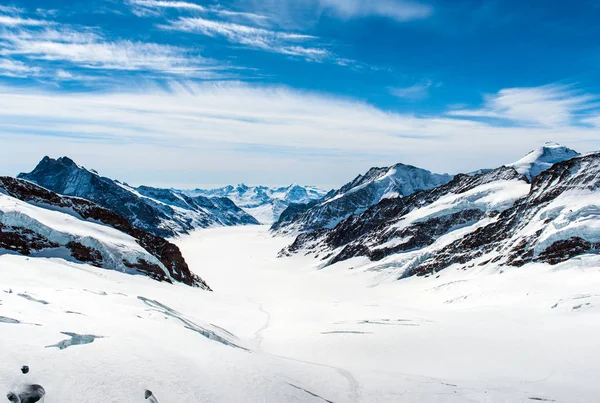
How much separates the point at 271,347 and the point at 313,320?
43.8 ft

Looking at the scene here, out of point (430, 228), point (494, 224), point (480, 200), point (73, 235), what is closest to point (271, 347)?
point (73, 235)

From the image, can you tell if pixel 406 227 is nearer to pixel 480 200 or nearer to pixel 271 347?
pixel 480 200

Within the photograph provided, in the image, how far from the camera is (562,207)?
6850cm

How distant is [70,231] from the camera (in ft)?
145

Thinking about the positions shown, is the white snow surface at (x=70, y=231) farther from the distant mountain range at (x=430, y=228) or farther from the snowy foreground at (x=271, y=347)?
the snowy foreground at (x=271, y=347)

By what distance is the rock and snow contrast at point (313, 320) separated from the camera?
41.8ft

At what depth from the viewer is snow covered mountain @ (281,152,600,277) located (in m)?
62.9

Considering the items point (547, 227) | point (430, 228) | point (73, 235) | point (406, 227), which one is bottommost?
point (73, 235)

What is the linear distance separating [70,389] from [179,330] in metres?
8.82

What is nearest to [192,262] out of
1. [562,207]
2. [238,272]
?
[238,272]

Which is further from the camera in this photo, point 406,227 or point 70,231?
point 406,227

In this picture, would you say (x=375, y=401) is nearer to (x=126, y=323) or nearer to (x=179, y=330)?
(x=179, y=330)

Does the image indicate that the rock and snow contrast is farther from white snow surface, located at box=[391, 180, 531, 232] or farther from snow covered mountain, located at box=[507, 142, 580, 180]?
snow covered mountain, located at box=[507, 142, 580, 180]

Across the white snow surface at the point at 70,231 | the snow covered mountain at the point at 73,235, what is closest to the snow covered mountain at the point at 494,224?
the snow covered mountain at the point at 73,235
